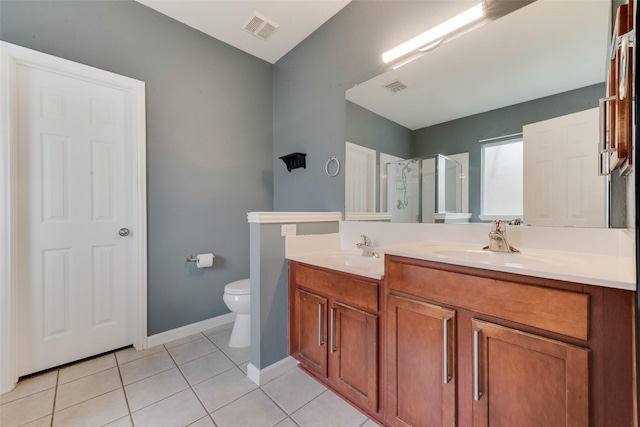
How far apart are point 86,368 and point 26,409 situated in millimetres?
373

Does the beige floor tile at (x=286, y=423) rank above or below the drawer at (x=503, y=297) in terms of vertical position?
below

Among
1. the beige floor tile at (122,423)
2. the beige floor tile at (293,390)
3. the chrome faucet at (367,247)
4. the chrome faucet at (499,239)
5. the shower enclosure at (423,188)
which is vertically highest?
the shower enclosure at (423,188)

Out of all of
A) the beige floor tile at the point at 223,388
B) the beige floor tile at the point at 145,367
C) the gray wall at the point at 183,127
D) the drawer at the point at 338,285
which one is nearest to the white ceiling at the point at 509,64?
the drawer at the point at 338,285

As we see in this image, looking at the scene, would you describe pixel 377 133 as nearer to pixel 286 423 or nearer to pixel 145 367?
pixel 286 423

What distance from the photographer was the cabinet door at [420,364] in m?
0.97

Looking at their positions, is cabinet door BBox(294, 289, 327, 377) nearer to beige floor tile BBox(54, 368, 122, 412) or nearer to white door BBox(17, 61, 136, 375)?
beige floor tile BBox(54, 368, 122, 412)

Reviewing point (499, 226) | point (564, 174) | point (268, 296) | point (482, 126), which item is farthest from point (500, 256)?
point (268, 296)

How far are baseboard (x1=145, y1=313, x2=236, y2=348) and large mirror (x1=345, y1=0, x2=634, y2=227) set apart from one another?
182 cm

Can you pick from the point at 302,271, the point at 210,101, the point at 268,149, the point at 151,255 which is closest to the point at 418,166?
the point at 302,271

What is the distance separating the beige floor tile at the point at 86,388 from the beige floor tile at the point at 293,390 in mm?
972

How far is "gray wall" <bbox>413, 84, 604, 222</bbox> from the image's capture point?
1.12 meters

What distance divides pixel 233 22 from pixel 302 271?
2202mm

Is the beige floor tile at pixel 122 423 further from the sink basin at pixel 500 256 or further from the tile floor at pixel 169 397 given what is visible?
the sink basin at pixel 500 256

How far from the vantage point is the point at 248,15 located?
2096 millimetres
